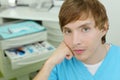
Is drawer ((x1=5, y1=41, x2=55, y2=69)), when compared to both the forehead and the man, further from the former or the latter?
the forehead

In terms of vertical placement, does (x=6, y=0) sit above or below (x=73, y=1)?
below

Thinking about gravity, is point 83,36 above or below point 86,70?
above

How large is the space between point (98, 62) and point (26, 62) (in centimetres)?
79

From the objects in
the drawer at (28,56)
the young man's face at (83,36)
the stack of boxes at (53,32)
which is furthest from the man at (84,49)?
the stack of boxes at (53,32)

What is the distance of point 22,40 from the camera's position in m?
1.84

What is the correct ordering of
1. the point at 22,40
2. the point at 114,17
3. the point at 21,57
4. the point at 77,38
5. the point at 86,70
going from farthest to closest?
the point at 114,17
the point at 22,40
the point at 21,57
the point at 86,70
the point at 77,38

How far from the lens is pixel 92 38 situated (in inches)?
41.3

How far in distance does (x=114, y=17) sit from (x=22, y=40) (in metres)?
0.85

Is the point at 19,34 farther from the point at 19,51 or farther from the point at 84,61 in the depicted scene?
the point at 84,61

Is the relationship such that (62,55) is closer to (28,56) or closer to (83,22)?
(83,22)

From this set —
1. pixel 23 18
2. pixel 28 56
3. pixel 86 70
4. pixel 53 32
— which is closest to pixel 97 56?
pixel 86 70

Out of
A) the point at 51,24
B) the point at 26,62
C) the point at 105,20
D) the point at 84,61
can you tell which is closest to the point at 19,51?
the point at 26,62

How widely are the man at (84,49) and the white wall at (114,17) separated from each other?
3.04 feet

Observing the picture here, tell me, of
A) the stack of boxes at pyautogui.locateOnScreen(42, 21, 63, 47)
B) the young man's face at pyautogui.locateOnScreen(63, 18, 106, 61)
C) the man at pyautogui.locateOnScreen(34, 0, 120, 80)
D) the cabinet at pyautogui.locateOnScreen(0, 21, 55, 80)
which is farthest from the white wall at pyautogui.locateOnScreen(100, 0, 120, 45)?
the young man's face at pyautogui.locateOnScreen(63, 18, 106, 61)
